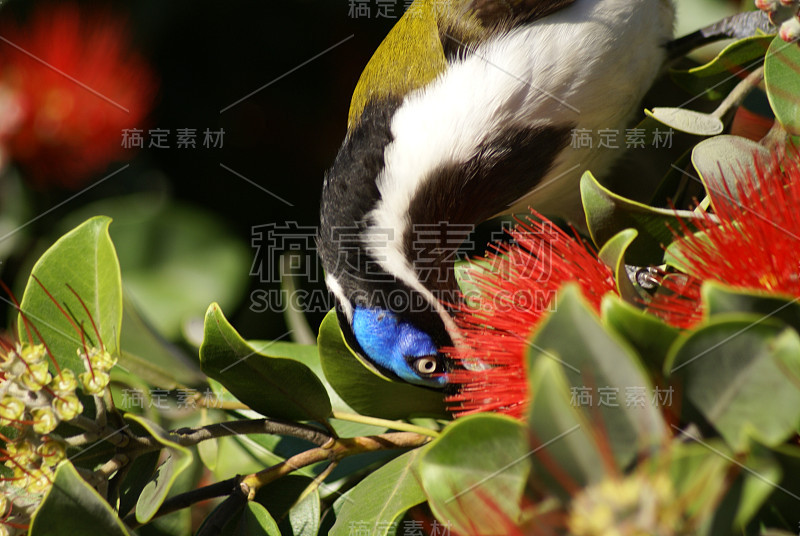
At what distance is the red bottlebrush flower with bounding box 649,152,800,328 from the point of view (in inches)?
20.4

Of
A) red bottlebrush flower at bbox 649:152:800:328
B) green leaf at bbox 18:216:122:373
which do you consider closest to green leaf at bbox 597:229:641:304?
red bottlebrush flower at bbox 649:152:800:328

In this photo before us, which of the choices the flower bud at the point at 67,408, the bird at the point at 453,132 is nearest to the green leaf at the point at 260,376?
the flower bud at the point at 67,408

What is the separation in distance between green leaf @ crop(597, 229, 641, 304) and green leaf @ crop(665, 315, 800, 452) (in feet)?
0.44

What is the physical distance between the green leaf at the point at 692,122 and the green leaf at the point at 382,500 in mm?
450

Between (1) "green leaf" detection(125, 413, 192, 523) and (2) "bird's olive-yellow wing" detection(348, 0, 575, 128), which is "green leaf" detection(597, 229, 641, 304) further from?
(2) "bird's olive-yellow wing" detection(348, 0, 575, 128)

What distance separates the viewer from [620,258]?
0.54 meters

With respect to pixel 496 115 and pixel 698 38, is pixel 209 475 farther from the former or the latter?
pixel 698 38

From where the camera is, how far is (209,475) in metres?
1.30

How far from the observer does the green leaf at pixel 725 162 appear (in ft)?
2.02

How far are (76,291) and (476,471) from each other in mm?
493

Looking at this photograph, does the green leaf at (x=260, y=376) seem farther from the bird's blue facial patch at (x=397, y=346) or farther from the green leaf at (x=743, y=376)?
the green leaf at (x=743, y=376)

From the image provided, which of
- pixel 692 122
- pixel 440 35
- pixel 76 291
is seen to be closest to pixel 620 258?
pixel 692 122

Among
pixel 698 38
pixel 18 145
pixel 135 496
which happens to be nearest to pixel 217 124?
pixel 18 145

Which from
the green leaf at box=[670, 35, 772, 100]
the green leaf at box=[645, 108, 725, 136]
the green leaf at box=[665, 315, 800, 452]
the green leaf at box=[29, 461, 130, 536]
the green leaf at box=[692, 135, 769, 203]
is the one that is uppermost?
the green leaf at box=[670, 35, 772, 100]
